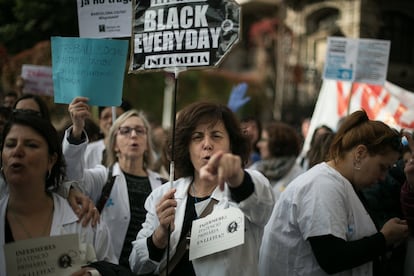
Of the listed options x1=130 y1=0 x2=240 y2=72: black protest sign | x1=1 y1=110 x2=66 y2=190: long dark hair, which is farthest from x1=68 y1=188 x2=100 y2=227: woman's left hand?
x1=130 y1=0 x2=240 y2=72: black protest sign

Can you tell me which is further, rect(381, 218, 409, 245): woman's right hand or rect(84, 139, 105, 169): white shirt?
rect(84, 139, 105, 169): white shirt

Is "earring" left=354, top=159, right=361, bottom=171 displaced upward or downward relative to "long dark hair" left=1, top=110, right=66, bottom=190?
downward

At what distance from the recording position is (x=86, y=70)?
312cm

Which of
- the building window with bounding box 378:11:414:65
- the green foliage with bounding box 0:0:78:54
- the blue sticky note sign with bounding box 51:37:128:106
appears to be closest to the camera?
the blue sticky note sign with bounding box 51:37:128:106

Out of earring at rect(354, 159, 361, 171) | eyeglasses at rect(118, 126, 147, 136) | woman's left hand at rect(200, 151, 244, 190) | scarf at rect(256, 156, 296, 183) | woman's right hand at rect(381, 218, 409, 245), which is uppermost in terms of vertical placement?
woman's left hand at rect(200, 151, 244, 190)

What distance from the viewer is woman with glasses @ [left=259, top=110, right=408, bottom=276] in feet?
7.81

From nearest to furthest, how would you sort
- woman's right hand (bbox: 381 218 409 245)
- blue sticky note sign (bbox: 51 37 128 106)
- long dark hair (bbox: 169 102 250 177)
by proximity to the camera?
woman's right hand (bbox: 381 218 409 245) → long dark hair (bbox: 169 102 250 177) → blue sticky note sign (bbox: 51 37 128 106)

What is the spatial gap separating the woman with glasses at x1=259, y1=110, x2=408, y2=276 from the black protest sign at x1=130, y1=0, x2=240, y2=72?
808 millimetres

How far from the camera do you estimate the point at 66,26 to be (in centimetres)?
1084

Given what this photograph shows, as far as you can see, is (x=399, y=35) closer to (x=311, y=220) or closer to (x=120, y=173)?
(x=120, y=173)

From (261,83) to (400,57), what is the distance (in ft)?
21.1

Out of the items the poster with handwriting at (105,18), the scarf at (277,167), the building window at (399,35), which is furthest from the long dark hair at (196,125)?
the building window at (399,35)

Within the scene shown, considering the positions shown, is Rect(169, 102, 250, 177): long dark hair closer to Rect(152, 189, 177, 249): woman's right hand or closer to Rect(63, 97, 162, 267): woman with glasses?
Rect(152, 189, 177, 249): woman's right hand

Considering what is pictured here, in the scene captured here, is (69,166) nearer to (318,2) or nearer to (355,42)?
(355,42)
